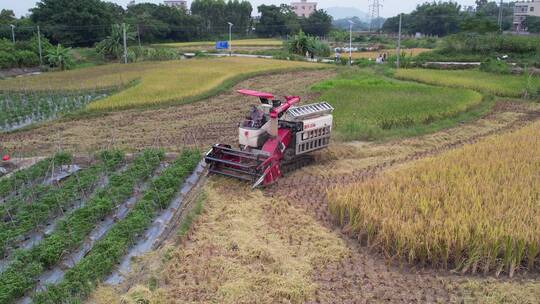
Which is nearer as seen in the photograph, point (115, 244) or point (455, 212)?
point (115, 244)

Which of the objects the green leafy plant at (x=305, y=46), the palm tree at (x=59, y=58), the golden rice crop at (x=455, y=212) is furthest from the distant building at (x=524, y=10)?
the golden rice crop at (x=455, y=212)

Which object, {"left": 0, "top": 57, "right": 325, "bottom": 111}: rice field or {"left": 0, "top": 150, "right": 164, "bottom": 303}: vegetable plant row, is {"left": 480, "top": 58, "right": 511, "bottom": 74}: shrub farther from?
{"left": 0, "top": 150, "right": 164, "bottom": 303}: vegetable plant row

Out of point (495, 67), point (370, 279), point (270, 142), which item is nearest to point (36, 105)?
point (270, 142)

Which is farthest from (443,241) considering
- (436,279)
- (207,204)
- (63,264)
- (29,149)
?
(29,149)

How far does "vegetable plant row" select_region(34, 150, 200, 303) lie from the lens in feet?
18.3

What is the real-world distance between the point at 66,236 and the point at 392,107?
1196 cm

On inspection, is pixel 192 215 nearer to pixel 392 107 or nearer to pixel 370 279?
pixel 370 279

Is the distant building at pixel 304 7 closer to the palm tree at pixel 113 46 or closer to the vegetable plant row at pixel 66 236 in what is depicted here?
the palm tree at pixel 113 46

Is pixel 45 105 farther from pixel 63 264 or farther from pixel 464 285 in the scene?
pixel 464 285

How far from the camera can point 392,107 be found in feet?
52.5

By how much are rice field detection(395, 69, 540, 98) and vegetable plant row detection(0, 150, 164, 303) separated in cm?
1681

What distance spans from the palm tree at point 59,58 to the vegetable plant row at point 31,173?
2202 cm

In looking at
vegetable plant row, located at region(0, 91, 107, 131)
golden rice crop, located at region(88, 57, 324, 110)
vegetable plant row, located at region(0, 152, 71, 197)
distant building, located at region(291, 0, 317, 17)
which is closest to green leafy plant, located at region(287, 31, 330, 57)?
golden rice crop, located at region(88, 57, 324, 110)

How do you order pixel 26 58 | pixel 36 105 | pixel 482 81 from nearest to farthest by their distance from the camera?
pixel 36 105 → pixel 482 81 → pixel 26 58
